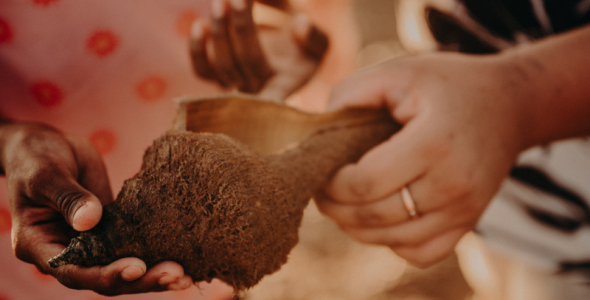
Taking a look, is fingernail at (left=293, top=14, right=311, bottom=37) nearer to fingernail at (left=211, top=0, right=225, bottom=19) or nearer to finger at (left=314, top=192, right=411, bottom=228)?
fingernail at (left=211, top=0, right=225, bottom=19)

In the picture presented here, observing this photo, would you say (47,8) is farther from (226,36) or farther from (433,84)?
(433,84)

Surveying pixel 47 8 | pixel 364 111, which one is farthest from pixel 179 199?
pixel 47 8

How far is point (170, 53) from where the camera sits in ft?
1.90

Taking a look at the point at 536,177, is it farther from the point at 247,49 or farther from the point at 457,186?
the point at 247,49

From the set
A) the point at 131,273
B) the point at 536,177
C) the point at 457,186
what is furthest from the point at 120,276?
the point at 536,177

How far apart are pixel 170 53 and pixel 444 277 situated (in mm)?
1162

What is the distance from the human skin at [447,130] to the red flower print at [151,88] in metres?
0.34

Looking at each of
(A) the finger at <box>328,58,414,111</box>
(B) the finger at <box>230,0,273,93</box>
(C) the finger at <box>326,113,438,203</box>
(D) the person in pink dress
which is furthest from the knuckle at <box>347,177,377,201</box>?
(B) the finger at <box>230,0,273,93</box>

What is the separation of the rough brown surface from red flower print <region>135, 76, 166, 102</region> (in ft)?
1.03

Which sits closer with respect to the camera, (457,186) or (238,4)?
(457,186)

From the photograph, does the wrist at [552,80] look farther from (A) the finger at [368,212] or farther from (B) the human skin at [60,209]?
(B) the human skin at [60,209]

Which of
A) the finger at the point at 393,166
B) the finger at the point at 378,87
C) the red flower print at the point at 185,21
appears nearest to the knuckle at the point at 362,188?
the finger at the point at 393,166

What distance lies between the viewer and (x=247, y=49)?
582mm

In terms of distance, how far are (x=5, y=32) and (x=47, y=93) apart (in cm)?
9
